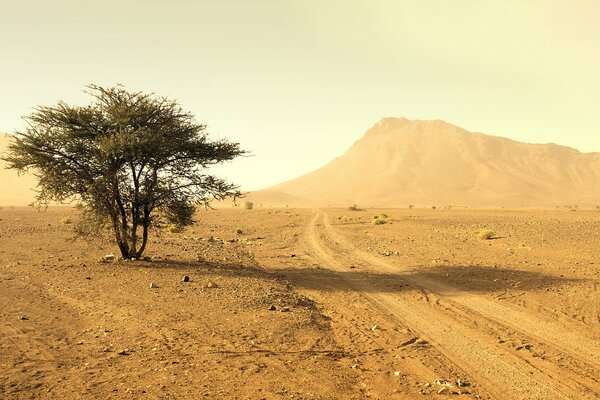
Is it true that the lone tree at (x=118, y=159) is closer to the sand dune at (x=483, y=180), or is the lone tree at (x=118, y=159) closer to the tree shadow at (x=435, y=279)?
the tree shadow at (x=435, y=279)

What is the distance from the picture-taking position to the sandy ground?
764cm

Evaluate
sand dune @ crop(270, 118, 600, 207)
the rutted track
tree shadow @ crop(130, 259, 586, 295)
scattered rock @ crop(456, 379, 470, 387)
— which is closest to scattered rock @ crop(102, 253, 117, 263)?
tree shadow @ crop(130, 259, 586, 295)

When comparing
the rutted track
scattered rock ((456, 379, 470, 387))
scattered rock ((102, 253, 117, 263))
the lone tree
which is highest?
the lone tree

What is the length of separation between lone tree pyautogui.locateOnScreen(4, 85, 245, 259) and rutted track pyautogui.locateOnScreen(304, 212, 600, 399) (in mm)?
8637

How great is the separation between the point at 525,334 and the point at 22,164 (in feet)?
60.7

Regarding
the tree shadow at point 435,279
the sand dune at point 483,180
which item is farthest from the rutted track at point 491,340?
the sand dune at point 483,180

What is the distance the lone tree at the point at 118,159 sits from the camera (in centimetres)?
1728

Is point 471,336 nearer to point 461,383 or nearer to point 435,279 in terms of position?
point 461,383

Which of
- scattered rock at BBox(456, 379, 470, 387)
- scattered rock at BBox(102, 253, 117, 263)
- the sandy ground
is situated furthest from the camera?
scattered rock at BBox(102, 253, 117, 263)

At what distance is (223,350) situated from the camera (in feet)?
30.2

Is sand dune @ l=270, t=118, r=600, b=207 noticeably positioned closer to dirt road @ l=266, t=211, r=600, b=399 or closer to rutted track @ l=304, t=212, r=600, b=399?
dirt road @ l=266, t=211, r=600, b=399

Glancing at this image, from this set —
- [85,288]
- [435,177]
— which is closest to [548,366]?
[85,288]

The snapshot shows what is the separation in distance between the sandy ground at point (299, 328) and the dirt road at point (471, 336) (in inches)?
1.8

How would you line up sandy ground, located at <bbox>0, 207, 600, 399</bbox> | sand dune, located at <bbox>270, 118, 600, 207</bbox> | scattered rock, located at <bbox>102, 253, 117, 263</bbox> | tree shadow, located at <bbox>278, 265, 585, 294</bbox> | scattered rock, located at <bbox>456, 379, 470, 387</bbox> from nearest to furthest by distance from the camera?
sandy ground, located at <bbox>0, 207, 600, 399</bbox>, scattered rock, located at <bbox>456, 379, 470, 387</bbox>, tree shadow, located at <bbox>278, 265, 585, 294</bbox>, scattered rock, located at <bbox>102, 253, 117, 263</bbox>, sand dune, located at <bbox>270, 118, 600, 207</bbox>
